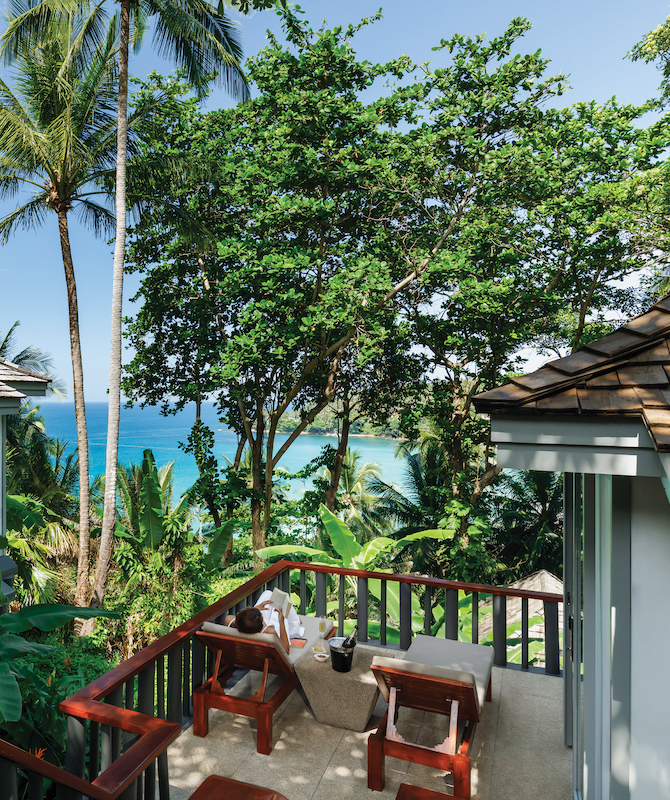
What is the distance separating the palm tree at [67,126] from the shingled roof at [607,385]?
11334mm

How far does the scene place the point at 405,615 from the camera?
504cm

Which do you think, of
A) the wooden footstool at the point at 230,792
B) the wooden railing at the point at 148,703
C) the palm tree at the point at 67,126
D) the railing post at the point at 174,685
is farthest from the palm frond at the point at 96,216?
the wooden footstool at the point at 230,792

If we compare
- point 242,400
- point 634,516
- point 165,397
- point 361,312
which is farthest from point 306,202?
point 634,516

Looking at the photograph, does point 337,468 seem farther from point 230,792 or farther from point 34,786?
point 34,786

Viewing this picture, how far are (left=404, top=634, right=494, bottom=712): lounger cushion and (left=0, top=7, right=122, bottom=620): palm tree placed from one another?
960 cm

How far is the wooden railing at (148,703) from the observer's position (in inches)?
68.7

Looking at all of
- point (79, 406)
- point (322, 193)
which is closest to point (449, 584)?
point (322, 193)

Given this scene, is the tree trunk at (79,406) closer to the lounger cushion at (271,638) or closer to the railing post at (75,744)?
the lounger cushion at (271,638)

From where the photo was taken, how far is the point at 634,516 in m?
1.84

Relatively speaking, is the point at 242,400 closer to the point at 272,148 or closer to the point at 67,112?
the point at 272,148

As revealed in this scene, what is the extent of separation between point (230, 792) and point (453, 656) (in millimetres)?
1977

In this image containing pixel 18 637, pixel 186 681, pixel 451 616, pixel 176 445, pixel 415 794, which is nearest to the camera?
pixel 18 637

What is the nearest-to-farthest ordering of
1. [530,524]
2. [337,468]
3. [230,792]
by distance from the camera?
[230,792] → [337,468] → [530,524]

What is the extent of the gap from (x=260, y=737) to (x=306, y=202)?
378 inches
